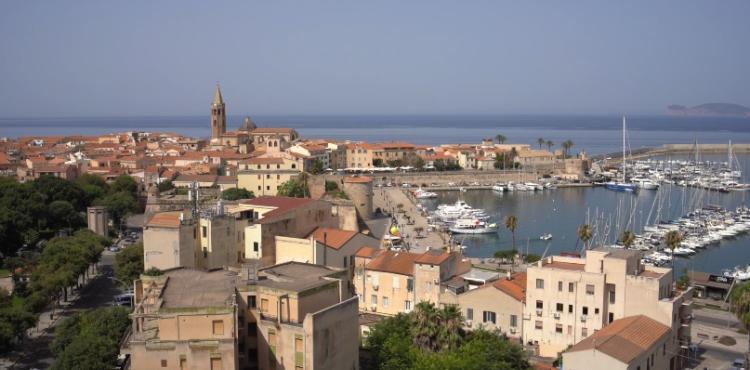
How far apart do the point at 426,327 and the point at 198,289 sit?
6.14 meters

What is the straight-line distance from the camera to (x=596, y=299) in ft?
76.2

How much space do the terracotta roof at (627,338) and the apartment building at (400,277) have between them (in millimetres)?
6410

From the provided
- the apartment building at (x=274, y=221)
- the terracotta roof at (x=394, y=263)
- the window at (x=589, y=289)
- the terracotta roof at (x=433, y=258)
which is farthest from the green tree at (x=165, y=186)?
the window at (x=589, y=289)

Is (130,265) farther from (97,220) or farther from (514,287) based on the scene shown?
(97,220)

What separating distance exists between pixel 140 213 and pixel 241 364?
4353 centimetres

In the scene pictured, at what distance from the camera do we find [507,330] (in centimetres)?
2472

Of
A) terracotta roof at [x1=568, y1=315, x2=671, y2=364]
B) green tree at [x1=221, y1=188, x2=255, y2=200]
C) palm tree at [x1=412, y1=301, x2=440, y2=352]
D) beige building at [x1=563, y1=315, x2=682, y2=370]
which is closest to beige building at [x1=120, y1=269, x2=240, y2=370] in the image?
palm tree at [x1=412, y1=301, x2=440, y2=352]

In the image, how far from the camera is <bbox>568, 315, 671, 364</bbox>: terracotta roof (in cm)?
1917

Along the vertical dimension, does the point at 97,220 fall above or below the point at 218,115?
below

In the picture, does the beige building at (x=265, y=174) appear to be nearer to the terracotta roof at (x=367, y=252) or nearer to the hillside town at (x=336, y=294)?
the hillside town at (x=336, y=294)

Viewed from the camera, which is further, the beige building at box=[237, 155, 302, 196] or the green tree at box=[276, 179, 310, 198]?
the beige building at box=[237, 155, 302, 196]

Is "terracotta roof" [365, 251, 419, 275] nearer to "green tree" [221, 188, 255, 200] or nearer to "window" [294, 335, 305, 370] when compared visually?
"window" [294, 335, 305, 370]

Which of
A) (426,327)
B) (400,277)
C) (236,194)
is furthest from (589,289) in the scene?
(236,194)

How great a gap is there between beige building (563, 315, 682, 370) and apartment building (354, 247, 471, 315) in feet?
21.1
